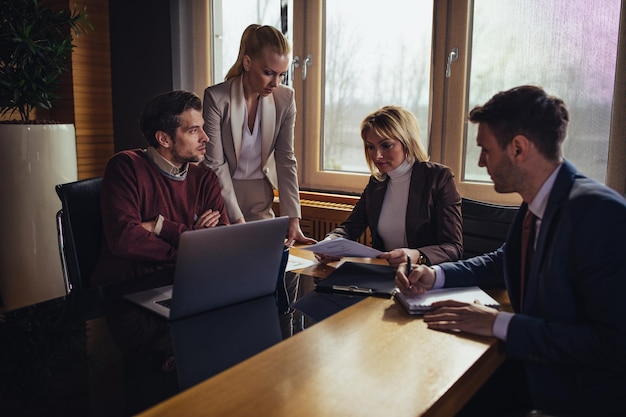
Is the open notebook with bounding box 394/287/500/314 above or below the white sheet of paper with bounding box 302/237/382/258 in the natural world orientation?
below

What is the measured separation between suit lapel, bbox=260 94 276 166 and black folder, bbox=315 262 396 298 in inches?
41.9

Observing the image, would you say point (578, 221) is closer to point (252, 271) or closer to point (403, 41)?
point (252, 271)

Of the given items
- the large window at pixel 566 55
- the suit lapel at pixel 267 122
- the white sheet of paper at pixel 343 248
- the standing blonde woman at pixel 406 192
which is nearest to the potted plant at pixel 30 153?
the suit lapel at pixel 267 122

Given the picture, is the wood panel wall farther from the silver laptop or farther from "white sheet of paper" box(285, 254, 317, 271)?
the silver laptop

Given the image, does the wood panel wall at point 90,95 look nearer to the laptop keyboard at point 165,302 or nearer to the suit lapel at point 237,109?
the suit lapel at point 237,109

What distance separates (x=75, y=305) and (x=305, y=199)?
2386 mm

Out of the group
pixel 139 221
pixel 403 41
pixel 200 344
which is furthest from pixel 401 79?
pixel 200 344

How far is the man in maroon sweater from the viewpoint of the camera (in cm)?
211

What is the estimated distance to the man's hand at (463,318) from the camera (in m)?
1.42

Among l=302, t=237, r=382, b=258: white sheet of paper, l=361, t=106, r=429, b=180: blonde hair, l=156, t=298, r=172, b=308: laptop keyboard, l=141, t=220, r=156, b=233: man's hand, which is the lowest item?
l=156, t=298, r=172, b=308: laptop keyboard

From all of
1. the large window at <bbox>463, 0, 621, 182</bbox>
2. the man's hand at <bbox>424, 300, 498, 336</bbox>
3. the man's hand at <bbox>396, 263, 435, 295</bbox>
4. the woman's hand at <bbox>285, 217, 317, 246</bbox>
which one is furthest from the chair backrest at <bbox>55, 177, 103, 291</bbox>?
the large window at <bbox>463, 0, 621, 182</bbox>

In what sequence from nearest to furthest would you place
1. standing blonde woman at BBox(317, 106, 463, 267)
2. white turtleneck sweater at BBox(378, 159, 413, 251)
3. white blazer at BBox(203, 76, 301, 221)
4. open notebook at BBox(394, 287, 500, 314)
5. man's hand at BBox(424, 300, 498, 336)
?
man's hand at BBox(424, 300, 498, 336)
open notebook at BBox(394, 287, 500, 314)
standing blonde woman at BBox(317, 106, 463, 267)
white turtleneck sweater at BBox(378, 159, 413, 251)
white blazer at BBox(203, 76, 301, 221)

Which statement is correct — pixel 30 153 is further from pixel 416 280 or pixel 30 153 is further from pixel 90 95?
pixel 416 280

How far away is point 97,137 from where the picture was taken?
4.55 metres
